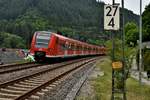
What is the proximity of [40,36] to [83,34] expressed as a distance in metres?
100

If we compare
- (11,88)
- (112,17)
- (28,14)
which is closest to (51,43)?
(11,88)

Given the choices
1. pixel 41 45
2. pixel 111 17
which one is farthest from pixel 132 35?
pixel 111 17

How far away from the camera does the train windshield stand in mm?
38812

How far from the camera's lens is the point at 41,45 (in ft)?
127

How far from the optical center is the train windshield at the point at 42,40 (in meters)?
38.8

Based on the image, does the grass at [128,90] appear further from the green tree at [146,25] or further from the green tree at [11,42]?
the green tree at [11,42]

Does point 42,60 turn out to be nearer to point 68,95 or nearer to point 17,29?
point 68,95

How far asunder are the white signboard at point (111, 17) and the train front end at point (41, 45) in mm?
26271

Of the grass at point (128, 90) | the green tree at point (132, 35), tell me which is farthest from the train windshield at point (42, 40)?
the green tree at point (132, 35)

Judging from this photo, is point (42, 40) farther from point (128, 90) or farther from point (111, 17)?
point (111, 17)

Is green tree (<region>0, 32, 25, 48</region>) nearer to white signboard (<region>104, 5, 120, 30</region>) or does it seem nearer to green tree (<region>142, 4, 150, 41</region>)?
green tree (<region>142, 4, 150, 41</region>)

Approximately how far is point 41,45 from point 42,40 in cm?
52

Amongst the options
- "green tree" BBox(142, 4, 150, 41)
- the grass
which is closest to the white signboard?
the grass

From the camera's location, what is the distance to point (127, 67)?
19391 mm
